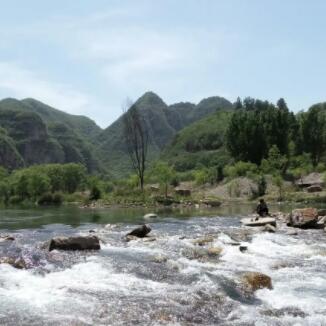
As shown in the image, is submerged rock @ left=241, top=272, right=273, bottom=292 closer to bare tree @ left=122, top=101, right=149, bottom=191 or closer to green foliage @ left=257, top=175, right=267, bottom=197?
green foliage @ left=257, top=175, right=267, bottom=197

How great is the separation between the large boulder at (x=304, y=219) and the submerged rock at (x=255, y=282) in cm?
1800

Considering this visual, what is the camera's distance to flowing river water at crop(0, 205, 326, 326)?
44.9ft

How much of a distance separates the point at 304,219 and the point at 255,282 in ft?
61.7

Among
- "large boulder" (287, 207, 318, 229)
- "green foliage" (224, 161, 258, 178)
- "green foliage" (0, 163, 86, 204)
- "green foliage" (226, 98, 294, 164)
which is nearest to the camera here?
"large boulder" (287, 207, 318, 229)

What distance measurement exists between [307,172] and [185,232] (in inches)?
2882

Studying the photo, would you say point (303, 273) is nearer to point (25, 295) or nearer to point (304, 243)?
point (304, 243)

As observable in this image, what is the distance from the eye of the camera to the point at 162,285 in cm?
1712

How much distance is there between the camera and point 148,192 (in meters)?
82.5

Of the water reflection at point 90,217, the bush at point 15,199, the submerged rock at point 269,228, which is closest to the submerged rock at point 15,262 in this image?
the water reflection at point 90,217

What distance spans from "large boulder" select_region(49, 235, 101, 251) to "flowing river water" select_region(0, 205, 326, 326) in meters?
0.68

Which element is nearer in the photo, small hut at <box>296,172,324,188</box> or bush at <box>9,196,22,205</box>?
small hut at <box>296,172,324,188</box>

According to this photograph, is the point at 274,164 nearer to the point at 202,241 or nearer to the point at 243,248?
the point at 202,241

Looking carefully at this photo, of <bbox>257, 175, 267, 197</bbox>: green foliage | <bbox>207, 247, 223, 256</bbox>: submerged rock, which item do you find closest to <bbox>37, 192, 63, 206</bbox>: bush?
<bbox>257, 175, 267, 197</bbox>: green foliage

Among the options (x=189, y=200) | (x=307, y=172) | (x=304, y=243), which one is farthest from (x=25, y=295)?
(x=307, y=172)
